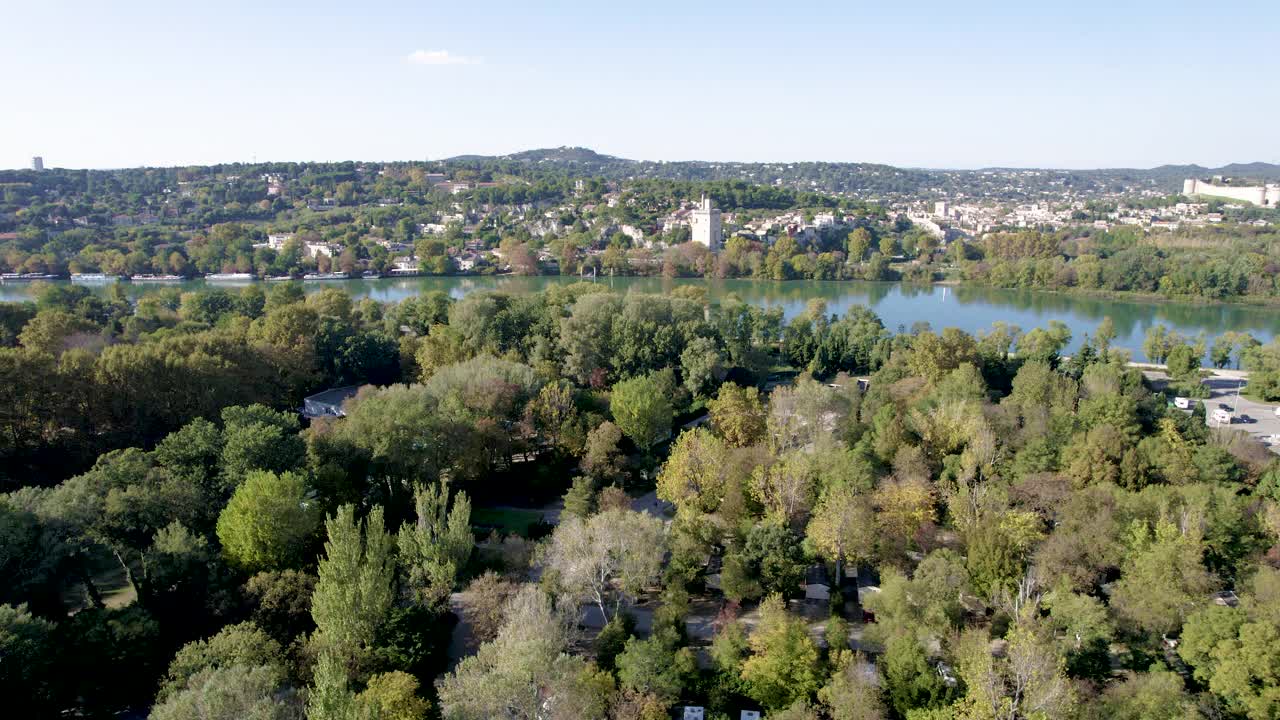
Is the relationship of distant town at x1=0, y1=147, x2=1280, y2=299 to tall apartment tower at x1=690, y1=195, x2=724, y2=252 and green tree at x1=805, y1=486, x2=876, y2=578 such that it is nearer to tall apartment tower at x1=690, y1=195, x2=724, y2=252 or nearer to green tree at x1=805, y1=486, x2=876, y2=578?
tall apartment tower at x1=690, y1=195, x2=724, y2=252

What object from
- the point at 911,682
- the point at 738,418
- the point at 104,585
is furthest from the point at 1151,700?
the point at 104,585

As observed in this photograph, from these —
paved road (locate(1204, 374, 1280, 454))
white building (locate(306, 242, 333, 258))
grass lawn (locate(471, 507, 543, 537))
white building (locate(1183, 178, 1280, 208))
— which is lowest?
grass lawn (locate(471, 507, 543, 537))

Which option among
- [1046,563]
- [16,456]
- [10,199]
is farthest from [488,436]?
[10,199]

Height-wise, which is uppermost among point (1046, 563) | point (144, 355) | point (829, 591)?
point (144, 355)

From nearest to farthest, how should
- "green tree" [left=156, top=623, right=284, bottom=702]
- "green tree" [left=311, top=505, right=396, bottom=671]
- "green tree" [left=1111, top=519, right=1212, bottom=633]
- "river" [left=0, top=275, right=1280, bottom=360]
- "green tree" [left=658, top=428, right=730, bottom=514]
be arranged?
"green tree" [left=156, top=623, right=284, bottom=702] < "green tree" [left=311, top=505, right=396, bottom=671] < "green tree" [left=1111, top=519, right=1212, bottom=633] < "green tree" [left=658, top=428, right=730, bottom=514] < "river" [left=0, top=275, right=1280, bottom=360]

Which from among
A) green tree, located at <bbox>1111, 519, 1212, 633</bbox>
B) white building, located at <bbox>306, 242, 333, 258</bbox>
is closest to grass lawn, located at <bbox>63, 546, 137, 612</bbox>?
green tree, located at <bbox>1111, 519, 1212, 633</bbox>

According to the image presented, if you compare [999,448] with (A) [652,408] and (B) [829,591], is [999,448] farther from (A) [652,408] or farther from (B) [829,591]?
(A) [652,408]

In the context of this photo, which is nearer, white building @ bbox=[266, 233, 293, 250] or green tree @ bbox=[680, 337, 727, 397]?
green tree @ bbox=[680, 337, 727, 397]

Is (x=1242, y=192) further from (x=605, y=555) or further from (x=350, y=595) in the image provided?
(x=350, y=595)

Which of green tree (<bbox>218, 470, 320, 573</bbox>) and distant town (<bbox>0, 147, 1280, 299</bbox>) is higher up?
distant town (<bbox>0, 147, 1280, 299</bbox>)
